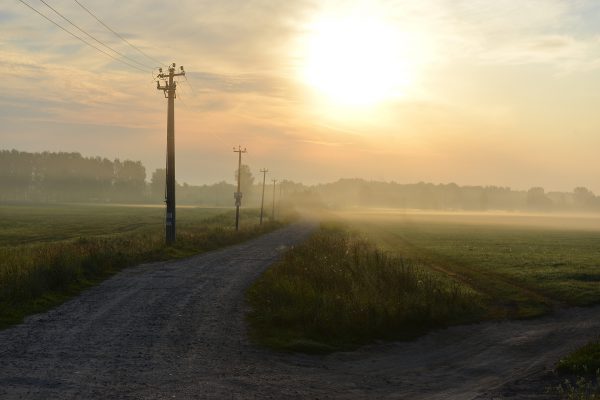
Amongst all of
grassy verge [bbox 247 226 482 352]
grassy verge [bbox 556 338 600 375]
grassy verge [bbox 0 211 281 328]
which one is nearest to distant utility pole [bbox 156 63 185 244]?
grassy verge [bbox 0 211 281 328]

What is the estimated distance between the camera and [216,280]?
21125 millimetres

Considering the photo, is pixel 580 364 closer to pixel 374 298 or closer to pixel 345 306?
pixel 345 306

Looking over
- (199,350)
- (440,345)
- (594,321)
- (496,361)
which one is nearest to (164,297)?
(199,350)

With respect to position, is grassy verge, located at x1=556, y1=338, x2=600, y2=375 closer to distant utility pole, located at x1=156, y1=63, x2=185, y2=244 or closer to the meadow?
the meadow

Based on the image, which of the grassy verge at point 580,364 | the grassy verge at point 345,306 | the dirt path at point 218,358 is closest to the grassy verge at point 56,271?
the dirt path at point 218,358

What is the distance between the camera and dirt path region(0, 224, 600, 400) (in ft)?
30.0

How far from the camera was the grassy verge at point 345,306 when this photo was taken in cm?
1355

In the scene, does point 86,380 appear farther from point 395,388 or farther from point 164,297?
point 164,297

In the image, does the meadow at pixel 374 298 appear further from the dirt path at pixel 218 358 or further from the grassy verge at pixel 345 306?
the dirt path at pixel 218 358

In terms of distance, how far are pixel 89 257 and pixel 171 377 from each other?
1434 cm

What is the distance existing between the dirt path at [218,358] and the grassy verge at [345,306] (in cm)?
67

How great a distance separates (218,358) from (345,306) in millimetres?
5076

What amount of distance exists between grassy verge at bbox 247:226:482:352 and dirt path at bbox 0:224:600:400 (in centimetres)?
67

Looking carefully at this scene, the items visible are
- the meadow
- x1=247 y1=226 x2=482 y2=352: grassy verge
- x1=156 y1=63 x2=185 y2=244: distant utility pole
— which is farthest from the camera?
x1=156 y1=63 x2=185 y2=244: distant utility pole
